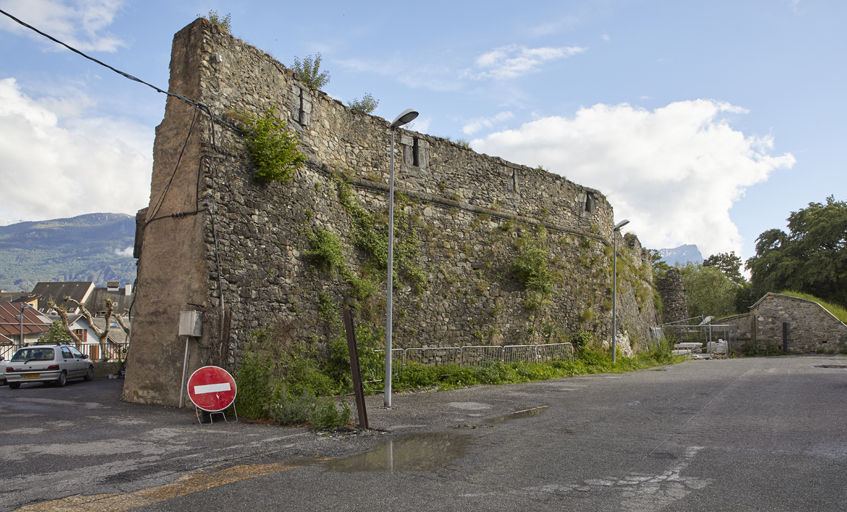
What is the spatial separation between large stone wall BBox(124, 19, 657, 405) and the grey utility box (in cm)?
14

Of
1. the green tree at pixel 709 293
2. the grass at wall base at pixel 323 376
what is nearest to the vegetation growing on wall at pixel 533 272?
the grass at wall base at pixel 323 376

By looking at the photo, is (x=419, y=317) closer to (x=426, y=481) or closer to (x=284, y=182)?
(x=284, y=182)

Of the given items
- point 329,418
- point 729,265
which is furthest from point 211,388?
point 729,265

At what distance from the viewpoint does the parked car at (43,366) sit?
51.6 feet

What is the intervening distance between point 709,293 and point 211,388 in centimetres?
5647

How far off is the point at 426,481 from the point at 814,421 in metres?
7.02

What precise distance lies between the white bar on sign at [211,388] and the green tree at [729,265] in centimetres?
6775

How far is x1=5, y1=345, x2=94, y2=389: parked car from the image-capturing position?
51.6ft

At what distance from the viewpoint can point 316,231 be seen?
13.1m

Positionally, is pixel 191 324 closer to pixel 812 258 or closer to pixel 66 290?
pixel 812 258

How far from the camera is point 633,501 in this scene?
4.75 meters

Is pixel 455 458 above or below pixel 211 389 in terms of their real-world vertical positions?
below

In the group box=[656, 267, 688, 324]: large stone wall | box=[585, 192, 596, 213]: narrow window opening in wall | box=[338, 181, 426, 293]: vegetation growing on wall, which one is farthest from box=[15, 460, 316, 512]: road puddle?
box=[656, 267, 688, 324]: large stone wall

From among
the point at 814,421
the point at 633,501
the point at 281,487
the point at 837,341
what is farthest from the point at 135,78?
the point at 837,341
